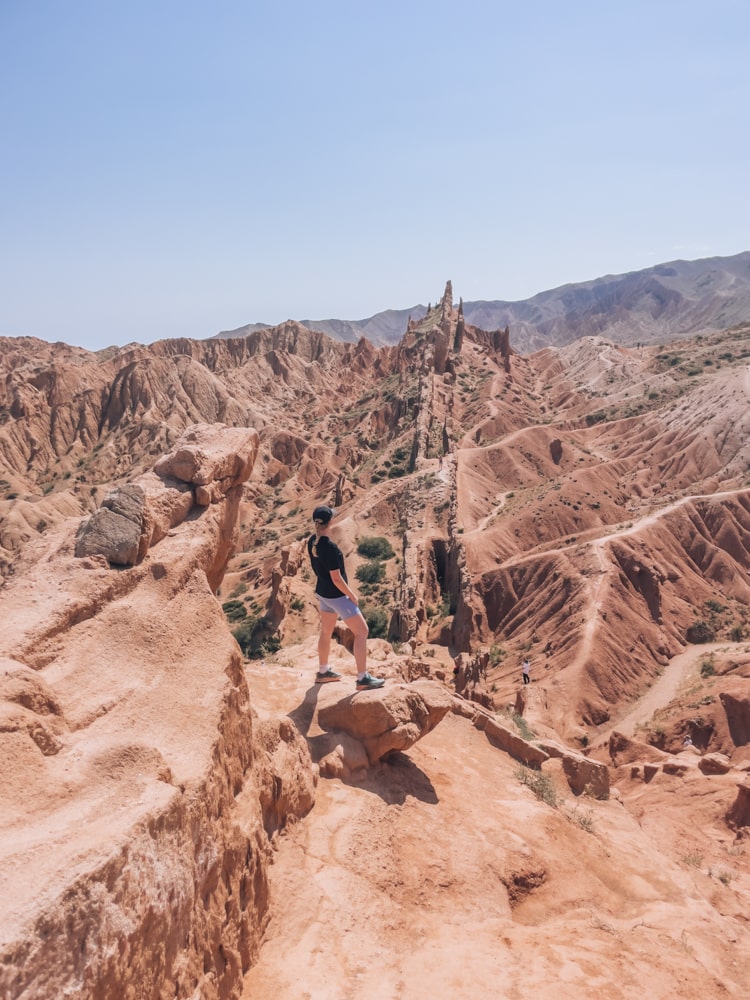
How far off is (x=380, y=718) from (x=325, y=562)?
230 cm

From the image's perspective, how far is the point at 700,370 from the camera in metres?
78.6

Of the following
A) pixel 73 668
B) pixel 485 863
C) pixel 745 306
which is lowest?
pixel 485 863

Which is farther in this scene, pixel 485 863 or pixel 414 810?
pixel 414 810

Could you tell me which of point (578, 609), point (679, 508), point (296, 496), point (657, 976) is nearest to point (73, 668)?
point (657, 976)

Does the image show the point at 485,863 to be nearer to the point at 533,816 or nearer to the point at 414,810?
the point at 414,810

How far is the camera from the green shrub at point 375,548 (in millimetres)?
43250

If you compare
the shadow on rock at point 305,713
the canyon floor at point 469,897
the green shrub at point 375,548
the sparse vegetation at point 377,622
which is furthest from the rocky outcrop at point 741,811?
the green shrub at point 375,548

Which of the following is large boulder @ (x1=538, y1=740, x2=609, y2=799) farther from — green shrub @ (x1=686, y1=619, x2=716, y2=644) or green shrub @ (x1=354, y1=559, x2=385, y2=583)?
green shrub @ (x1=354, y1=559, x2=385, y2=583)

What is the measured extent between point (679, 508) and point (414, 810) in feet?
127

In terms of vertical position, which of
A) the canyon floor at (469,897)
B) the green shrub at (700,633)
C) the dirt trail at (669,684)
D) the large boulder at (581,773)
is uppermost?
the canyon floor at (469,897)

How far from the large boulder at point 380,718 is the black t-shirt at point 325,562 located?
1.57 meters

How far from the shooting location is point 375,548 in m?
43.8

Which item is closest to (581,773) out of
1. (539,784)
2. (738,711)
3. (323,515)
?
(539,784)

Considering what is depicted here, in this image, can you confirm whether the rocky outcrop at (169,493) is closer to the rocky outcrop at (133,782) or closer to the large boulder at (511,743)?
the rocky outcrop at (133,782)
